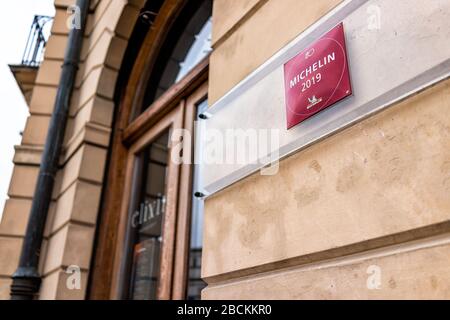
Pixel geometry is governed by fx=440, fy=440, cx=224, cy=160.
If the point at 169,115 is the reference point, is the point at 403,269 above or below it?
below

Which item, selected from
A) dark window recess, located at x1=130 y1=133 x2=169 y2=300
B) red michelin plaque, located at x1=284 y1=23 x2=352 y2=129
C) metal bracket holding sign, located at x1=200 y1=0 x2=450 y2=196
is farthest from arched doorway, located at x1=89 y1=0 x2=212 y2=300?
red michelin plaque, located at x1=284 y1=23 x2=352 y2=129

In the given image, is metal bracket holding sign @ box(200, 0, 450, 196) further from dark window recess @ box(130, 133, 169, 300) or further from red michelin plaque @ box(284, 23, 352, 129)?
dark window recess @ box(130, 133, 169, 300)

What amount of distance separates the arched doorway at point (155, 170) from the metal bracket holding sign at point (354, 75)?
109 cm

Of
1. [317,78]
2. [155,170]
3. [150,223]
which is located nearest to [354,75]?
[317,78]

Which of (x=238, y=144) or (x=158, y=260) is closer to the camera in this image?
(x=238, y=144)

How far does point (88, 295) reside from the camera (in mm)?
3645

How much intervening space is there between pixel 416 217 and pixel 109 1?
14.4ft

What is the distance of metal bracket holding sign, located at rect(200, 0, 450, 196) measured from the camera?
128 cm

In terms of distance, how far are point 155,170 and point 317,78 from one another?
→ 2.47 meters

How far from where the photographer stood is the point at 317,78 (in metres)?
1.62

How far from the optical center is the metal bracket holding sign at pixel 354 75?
1281 millimetres

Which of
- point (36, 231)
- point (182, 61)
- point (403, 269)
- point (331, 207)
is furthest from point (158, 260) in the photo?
point (403, 269)

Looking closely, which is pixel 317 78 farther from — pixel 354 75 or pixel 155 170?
pixel 155 170

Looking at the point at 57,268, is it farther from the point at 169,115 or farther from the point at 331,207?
the point at 331,207
